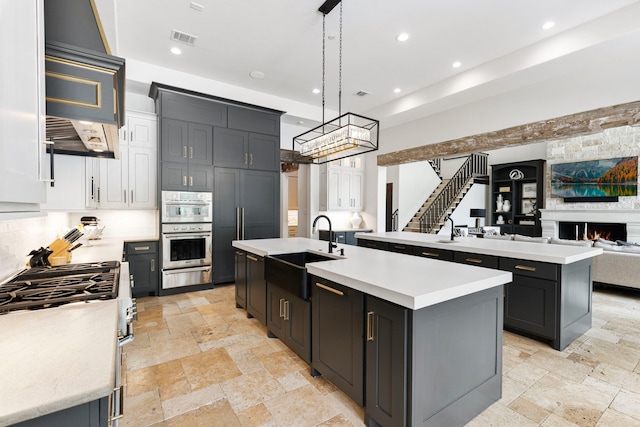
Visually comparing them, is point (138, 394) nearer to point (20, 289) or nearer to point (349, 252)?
point (20, 289)

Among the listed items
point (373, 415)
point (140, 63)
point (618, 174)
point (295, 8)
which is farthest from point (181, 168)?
point (618, 174)

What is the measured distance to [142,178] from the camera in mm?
4473

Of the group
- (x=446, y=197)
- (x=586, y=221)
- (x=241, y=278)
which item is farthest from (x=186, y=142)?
(x=586, y=221)

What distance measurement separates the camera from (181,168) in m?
4.61

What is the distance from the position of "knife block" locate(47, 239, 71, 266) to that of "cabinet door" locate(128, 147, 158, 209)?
214 centimetres

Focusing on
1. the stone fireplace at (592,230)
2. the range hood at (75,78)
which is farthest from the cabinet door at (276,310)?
the stone fireplace at (592,230)

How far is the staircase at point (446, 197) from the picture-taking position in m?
9.41

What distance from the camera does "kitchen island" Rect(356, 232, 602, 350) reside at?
2736 mm

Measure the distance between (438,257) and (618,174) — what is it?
6.73m

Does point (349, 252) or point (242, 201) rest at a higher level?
point (242, 201)

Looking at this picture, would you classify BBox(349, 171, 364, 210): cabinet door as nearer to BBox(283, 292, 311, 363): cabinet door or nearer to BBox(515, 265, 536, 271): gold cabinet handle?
BBox(515, 265, 536, 271): gold cabinet handle

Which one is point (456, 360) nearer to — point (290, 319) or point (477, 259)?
point (290, 319)

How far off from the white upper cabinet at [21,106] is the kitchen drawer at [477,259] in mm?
3520

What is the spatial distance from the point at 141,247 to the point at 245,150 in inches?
86.9
